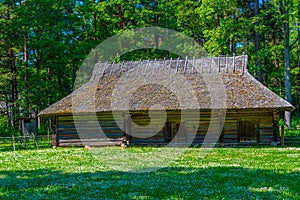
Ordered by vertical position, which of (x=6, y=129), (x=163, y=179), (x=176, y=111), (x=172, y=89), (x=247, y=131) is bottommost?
(x=163, y=179)

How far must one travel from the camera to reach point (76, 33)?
123 feet

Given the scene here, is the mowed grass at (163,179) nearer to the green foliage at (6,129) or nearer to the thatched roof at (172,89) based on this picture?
the thatched roof at (172,89)

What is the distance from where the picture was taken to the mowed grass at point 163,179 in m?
8.88

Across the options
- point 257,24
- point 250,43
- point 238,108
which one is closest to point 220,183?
point 238,108

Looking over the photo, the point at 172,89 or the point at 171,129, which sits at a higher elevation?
the point at 172,89

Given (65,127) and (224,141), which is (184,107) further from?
(65,127)

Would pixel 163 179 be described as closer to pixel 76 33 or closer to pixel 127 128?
pixel 127 128

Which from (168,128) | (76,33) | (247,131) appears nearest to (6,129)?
(76,33)

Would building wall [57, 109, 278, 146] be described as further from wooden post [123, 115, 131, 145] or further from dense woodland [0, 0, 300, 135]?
dense woodland [0, 0, 300, 135]

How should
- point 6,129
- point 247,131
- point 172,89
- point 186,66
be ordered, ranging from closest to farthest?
1. point 247,131
2. point 172,89
3. point 186,66
4. point 6,129

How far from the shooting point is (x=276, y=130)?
2109cm

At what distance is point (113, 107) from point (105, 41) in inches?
707

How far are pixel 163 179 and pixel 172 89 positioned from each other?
12205 mm

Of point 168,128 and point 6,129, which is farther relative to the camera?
point 6,129
